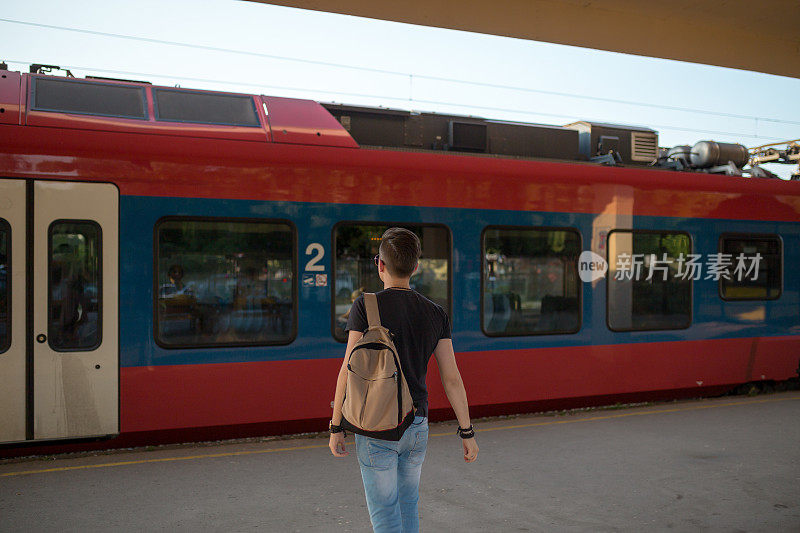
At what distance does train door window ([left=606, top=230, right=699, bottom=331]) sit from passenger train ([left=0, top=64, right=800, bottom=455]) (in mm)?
25

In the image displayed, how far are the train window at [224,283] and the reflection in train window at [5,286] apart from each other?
1.05 m

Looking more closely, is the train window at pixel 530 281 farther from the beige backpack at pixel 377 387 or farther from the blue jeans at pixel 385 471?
the beige backpack at pixel 377 387

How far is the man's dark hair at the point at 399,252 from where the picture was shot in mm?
2934

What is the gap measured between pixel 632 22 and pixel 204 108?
3878 mm

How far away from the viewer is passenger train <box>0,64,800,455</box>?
17.7 ft

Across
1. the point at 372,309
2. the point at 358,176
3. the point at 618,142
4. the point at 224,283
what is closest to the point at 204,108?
the point at 358,176

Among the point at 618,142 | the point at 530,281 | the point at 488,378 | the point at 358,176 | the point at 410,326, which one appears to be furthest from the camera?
the point at 618,142

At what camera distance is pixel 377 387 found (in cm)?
279

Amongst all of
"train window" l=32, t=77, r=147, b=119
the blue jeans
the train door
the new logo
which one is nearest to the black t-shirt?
the blue jeans

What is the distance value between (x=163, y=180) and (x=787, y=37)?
5.82 meters

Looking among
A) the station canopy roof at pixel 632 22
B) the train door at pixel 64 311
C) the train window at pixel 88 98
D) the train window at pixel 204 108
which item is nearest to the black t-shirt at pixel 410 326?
the train door at pixel 64 311

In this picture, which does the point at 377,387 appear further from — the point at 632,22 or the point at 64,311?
the point at 632,22

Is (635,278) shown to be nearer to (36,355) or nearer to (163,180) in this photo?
(163,180)

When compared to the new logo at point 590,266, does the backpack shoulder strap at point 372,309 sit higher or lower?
lower
